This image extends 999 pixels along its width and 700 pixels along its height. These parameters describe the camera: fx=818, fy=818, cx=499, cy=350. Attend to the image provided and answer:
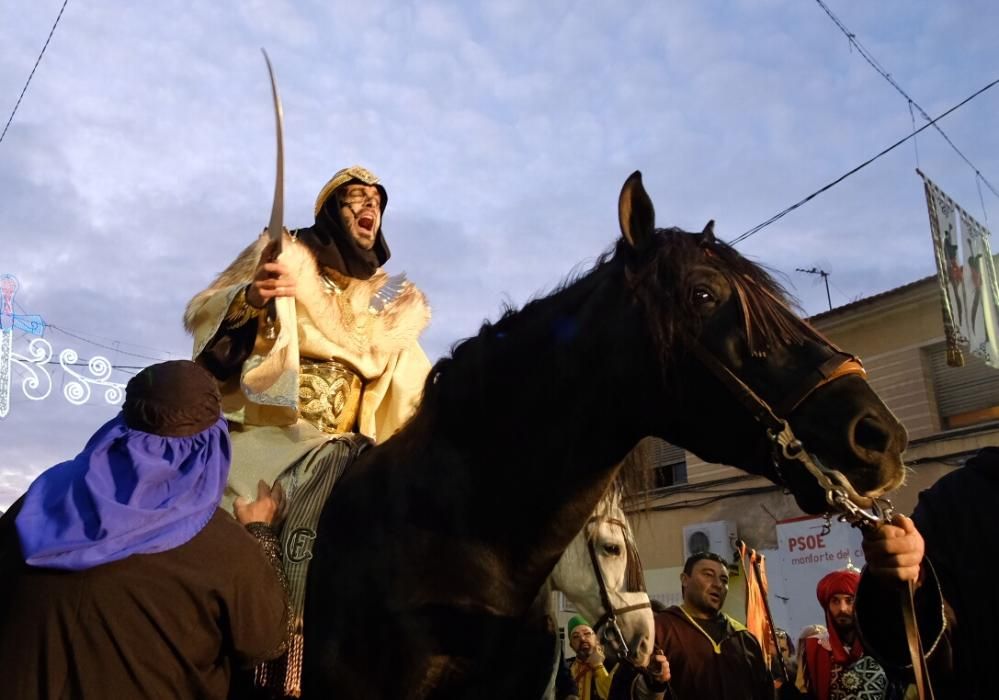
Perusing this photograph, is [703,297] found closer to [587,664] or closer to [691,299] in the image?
[691,299]

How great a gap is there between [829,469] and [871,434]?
0.14 metres

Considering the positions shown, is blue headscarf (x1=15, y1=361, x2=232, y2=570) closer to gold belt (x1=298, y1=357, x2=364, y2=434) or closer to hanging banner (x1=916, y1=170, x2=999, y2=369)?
gold belt (x1=298, y1=357, x2=364, y2=434)

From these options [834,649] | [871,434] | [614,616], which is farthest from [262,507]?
[834,649]

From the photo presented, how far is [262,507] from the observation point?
9.16 ft

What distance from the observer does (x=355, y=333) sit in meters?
3.66

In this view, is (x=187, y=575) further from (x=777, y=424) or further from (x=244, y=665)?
(x=777, y=424)

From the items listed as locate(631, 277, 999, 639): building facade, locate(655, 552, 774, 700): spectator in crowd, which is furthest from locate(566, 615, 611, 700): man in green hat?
locate(631, 277, 999, 639): building facade

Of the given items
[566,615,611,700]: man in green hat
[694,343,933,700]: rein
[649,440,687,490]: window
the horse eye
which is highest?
[649,440,687,490]: window

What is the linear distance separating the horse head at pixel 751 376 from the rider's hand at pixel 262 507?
1.32 metres

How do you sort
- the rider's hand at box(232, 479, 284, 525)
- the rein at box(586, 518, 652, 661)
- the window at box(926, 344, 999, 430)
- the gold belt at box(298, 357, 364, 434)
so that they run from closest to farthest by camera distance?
1. the rider's hand at box(232, 479, 284, 525)
2. the gold belt at box(298, 357, 364, 434)
3. the rein at box(586, 518, 652, 661)
4. the window at box(926, 344, 999, 430)

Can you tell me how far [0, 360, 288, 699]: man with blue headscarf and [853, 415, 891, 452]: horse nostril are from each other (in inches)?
64.0

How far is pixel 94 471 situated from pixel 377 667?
0.96 meters

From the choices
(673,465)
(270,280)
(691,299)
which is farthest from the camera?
(673,465)

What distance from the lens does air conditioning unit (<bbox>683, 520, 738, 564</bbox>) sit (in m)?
15.2
